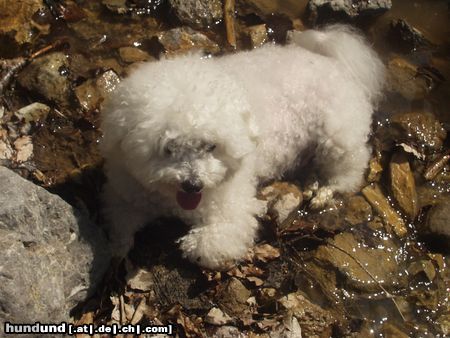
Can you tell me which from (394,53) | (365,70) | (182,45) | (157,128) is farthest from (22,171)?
(394,53)

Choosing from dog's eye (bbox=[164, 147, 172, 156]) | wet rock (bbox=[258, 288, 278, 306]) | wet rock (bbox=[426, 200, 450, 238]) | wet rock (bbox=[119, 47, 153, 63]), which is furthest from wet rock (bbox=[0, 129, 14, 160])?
wet rock (bbox=[426, 200, 450, 238])

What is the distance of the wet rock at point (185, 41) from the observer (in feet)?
18.9

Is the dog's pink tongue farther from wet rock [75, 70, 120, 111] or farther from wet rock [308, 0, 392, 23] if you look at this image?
wet rock [308, 0, 392, 23]

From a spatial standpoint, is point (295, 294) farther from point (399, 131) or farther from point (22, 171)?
point (22, 171)

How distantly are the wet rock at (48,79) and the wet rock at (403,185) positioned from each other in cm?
366

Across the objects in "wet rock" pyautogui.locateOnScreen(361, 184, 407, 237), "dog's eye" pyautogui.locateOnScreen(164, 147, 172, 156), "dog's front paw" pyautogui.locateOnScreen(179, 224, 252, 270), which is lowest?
"dog's front paw" pyautogui.locateOnScreen(179, 224, 252, 270)

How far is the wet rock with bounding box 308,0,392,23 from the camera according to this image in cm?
607

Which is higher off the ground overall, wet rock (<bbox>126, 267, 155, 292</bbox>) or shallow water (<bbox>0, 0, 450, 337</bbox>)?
shallow water (<bbox>0, 0, 450, 337</bbox>)

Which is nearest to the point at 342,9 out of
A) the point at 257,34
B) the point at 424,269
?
the point at 257,34

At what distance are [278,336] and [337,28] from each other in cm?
353

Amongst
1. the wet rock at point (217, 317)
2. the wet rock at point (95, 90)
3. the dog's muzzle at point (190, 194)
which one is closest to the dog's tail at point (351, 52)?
the wet rock at point (95, 90)

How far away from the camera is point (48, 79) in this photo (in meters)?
5.14

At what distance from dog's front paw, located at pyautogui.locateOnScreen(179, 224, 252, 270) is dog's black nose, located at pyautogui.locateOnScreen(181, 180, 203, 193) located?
801mm

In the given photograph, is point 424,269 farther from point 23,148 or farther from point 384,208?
point 23,148
